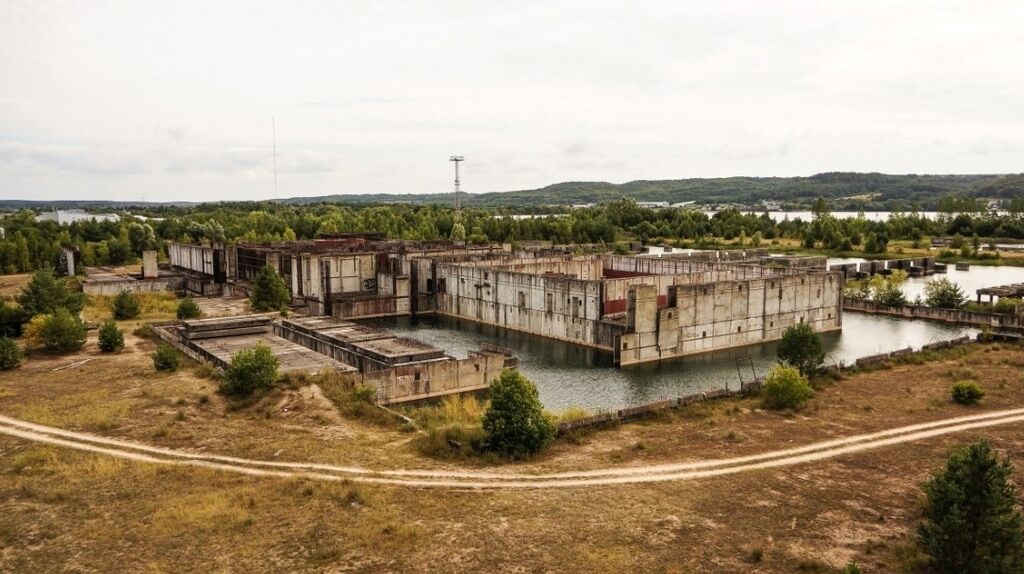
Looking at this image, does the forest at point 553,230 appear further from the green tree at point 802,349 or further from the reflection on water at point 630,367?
the green tree at point 802,349

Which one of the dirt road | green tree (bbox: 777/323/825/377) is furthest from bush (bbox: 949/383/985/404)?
green tree (bbox: 777/323/825/377)

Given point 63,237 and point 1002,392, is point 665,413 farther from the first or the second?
point 63,237

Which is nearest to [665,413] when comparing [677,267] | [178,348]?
[178,348]

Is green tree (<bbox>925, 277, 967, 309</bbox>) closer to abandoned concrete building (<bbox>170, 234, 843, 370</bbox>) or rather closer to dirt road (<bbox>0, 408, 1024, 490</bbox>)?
abandoned concrete building (<bbox>170, 234, 843, 370</bbox>)

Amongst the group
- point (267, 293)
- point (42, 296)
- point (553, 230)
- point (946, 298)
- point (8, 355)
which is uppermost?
point (553, 230)

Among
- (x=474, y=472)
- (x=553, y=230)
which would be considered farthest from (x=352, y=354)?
(x=553, y=230)

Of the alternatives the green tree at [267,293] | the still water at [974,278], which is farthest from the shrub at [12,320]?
the still water at [974,278]

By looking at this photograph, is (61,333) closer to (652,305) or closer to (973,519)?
(652,305)
